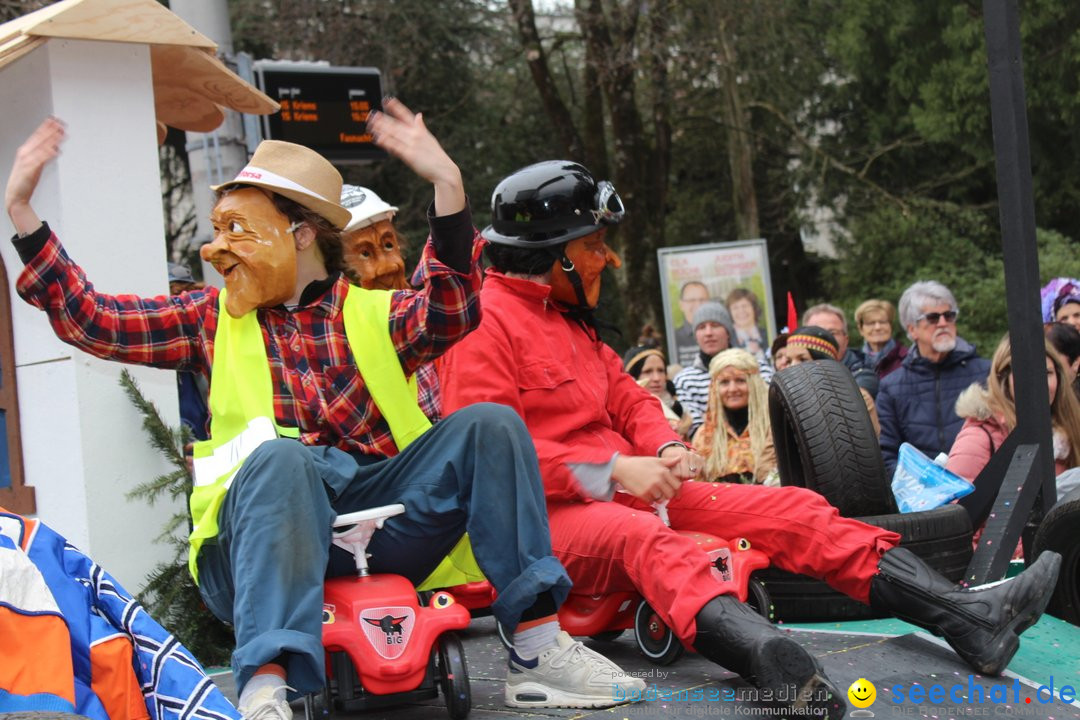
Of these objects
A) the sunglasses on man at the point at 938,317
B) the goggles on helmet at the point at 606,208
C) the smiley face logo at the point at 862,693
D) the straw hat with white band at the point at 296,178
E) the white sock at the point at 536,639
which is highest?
the straw hat with white band at the point at 296,178

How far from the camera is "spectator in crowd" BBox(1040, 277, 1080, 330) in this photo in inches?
279

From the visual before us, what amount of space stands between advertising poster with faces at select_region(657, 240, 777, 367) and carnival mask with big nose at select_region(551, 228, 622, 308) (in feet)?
26.8

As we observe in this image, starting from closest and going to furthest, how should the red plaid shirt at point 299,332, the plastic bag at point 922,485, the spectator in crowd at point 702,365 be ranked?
the red plaid shirt at point 299,332 < the plastic bag at point 922,485 < the spectator in crowd at point 702,365

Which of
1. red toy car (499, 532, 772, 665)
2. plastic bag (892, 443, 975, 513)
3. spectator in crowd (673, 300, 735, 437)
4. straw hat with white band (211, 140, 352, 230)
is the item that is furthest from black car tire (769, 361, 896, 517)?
spectator in crowd (673, 300, 735, 437)

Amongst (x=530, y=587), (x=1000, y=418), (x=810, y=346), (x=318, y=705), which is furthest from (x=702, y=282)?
(x=318, y=705)

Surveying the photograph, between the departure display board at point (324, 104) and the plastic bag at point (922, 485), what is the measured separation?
5330mm

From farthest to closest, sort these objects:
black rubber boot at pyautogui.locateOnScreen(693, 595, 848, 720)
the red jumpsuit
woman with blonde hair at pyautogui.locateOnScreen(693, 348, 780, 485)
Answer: woman with blonde hair at pyautogui.locateOnScreen(693, 348, 780, 485)
the red jumpsuit
black rubber boot at pyautogui.locateOnScreen(693, 595, 848, 720)

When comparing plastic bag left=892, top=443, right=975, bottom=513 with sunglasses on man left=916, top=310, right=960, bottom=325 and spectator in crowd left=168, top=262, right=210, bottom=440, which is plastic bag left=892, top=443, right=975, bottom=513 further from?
spectator in crowd left=168, top=262, right=210, bottom=440

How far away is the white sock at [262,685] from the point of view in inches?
115

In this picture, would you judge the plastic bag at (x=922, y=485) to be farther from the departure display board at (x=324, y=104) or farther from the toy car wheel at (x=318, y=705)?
the departure display board at (x=324, y=104)

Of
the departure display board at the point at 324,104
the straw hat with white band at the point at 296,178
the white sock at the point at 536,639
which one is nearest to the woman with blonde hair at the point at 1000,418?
the white sock at the point at 536,639

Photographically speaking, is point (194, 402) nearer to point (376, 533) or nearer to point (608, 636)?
point (608, 636)

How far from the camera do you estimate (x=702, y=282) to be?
41.9ft

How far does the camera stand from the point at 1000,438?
5.46 metres
